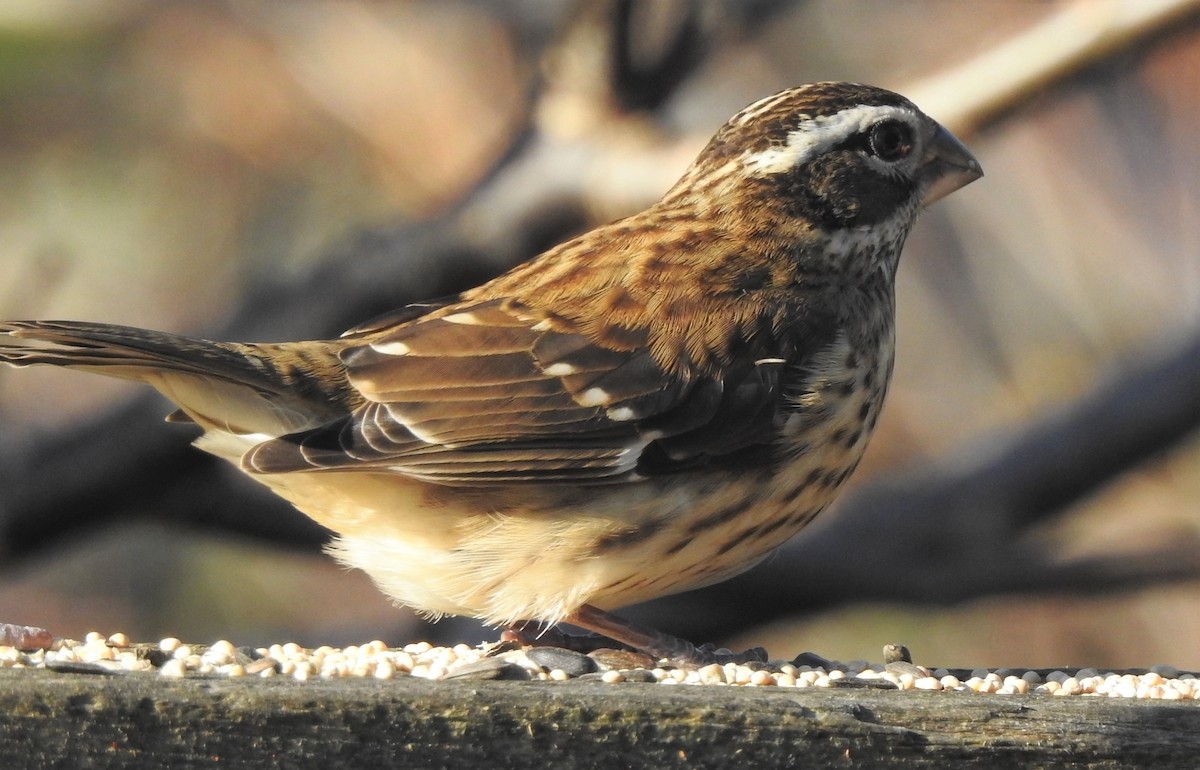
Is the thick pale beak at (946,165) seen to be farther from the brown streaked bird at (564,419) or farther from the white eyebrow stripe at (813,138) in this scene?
the brown streaked bird at (564,419)

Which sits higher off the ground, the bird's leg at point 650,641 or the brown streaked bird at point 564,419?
the brown streaked bird at point 564,419

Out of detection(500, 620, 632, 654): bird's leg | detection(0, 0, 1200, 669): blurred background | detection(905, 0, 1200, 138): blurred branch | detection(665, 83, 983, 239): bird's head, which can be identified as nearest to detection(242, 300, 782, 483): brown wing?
detection(500, 620, 632, 654): bird's leg

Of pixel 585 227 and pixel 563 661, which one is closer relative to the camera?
pixel 563 661

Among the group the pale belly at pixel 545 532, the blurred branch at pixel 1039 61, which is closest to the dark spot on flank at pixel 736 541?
the pale belly at pixel 545 532

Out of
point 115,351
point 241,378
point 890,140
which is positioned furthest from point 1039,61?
point 115,351

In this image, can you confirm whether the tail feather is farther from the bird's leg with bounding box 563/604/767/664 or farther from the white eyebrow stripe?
the white eyebrow stripe

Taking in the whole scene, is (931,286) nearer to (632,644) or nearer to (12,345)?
(632,644)

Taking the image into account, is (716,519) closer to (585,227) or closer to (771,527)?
(771,527)
